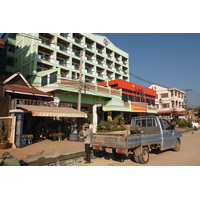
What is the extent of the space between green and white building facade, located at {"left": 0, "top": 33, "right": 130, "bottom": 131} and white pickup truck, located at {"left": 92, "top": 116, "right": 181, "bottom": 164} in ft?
26.4

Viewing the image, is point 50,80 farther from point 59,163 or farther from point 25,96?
point 59,163

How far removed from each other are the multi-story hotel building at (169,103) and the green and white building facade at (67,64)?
16.4 metres

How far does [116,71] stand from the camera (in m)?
39.3

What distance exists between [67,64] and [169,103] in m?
31.8

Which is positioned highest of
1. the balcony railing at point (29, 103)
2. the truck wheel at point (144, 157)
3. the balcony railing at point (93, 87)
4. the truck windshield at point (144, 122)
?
the balcony railing at point (93, 87)

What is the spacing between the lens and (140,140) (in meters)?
6.55

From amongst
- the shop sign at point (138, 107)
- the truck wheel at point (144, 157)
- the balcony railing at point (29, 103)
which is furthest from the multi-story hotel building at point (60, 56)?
the truck wheel at point (144, 157)

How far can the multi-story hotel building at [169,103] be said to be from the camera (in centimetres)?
4531

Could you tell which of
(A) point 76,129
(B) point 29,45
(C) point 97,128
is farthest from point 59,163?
(B) point 29,45

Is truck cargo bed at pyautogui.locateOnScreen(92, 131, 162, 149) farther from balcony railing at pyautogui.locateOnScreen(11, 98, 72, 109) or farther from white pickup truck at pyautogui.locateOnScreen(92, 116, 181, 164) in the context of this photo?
balcony railing at pyautogui.locateOnScreen(11, 98, 72, 109)

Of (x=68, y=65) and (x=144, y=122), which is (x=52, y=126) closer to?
(x=144, y=122)

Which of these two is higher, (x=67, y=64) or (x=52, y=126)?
(x=67, y=64)

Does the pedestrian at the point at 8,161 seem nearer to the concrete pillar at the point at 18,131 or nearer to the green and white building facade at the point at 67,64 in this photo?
the concrete pillar at the point at 18,131

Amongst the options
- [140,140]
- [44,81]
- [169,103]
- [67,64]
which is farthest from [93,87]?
[169,103]
